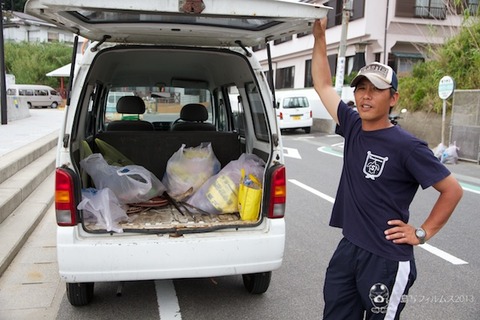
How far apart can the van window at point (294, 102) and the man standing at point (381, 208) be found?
1743 centimetres

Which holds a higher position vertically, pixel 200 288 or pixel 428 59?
pixel 428 59

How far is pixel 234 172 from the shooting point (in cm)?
378

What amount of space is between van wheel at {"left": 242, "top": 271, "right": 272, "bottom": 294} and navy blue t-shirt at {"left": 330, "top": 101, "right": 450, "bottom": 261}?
4.54 feet

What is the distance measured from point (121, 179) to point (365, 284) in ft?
7.25

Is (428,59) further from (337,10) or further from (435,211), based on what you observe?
(435,211)

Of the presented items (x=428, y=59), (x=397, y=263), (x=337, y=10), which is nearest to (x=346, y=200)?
(x=397, y=263)

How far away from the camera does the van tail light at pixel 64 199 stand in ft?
9.88

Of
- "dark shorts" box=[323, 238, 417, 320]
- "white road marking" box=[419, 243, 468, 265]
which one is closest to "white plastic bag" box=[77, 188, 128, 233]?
"dark shorts" box=[323, 238, 417, 320]

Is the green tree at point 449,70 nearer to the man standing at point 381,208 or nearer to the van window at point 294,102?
the van window at point 294,102

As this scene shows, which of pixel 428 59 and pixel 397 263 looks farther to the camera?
pixel 428 59

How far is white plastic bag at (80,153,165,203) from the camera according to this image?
3.66 metres

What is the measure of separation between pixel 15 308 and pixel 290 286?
88.7 inches

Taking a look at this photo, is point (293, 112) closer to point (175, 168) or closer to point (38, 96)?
point (175, 168)

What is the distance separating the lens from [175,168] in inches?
160
